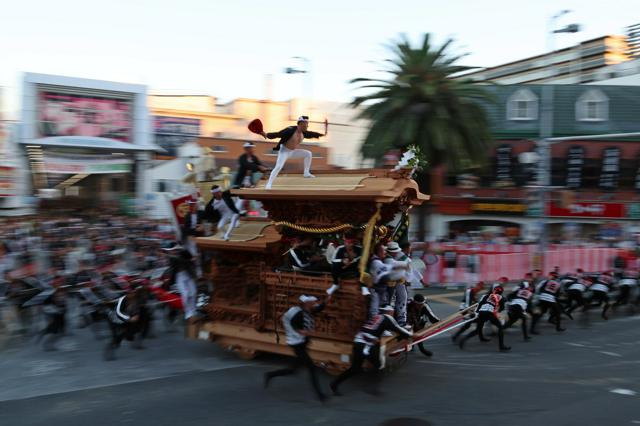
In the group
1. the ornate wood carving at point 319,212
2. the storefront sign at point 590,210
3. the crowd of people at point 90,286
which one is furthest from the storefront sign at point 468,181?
the ornate wood carving at point 319,212

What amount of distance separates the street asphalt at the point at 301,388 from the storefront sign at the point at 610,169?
63.1 ft

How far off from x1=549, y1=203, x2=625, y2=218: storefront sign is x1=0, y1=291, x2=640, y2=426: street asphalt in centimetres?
1887

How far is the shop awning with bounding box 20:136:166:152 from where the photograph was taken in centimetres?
2556

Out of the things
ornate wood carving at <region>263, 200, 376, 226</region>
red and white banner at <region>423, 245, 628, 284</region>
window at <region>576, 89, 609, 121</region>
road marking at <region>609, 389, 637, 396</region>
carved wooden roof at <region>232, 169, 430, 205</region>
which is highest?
window at <region>576, 89, 609, 121</region>

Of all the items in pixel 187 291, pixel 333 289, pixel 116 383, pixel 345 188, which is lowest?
pixel 116 383

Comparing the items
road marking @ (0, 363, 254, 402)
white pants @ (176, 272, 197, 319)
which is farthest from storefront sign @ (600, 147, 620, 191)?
road marking @ (0, 363, 254, 402)

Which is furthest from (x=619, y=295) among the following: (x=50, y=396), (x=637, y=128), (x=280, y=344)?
(x=637, y=128)

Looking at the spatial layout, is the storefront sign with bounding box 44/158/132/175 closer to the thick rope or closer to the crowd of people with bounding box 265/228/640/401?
the thick rope

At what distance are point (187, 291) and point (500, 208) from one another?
2264 cm

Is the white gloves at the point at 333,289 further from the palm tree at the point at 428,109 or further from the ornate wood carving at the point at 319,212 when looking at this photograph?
the palm tree at the point at 428,109

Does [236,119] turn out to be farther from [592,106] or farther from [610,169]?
[610,169]

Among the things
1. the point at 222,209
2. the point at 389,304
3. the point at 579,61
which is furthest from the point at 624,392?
the point at 579,61

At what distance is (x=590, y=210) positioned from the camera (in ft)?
97.2

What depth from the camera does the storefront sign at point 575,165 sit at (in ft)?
97.5
